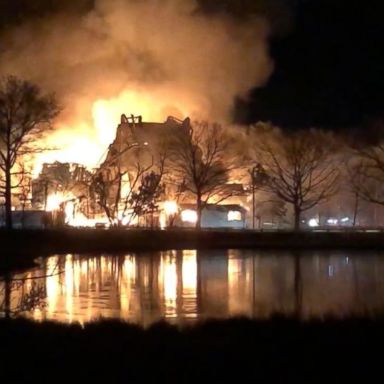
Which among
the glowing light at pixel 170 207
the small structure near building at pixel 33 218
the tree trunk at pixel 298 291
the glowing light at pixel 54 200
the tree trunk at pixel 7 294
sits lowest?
the tree trunk at pixel 298 291

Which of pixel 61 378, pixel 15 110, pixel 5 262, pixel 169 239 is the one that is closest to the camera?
pixel 61 378

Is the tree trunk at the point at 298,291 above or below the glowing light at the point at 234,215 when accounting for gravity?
below

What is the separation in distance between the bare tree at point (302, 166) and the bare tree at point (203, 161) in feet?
13.6

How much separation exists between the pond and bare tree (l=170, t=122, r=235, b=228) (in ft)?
103

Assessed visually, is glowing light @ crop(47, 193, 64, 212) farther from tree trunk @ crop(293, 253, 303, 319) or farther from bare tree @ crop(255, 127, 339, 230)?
tree trunk @ crop(293, 253, 303, 319)

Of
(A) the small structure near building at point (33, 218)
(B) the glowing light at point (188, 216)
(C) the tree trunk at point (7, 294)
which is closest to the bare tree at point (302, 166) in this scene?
(B) the glowing light at point (188, 216)

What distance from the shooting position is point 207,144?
80062mm

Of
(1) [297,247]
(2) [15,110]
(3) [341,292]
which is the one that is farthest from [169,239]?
(3) [341,292]

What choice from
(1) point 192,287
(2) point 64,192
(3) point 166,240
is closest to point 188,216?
(2) point 64,192

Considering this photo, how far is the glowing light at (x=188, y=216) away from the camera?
80250 mm

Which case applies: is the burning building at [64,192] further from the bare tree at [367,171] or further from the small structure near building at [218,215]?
the bare tree at [367,171]

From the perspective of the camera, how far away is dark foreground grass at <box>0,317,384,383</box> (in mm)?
11109

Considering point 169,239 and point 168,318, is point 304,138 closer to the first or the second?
point 169,239

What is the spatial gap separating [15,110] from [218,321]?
40.1 metres
